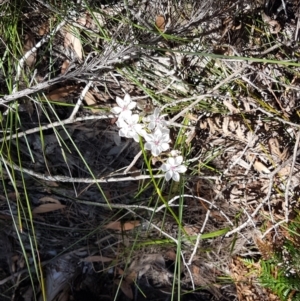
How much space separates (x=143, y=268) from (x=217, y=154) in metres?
0.49

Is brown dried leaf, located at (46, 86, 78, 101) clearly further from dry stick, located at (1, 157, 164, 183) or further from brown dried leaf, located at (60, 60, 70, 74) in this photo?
dry stick, located at (1, 157, 164, 183)

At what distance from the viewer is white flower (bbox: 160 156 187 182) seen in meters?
1.32

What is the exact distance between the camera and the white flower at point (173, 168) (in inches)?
51.8

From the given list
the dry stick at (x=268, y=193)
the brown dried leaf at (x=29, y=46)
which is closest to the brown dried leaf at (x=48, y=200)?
the brown dried leaf at (x=29, y=46)

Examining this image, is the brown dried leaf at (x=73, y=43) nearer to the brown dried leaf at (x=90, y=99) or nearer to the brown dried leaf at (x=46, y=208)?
the brown dried leaf at (x=90, y=99)

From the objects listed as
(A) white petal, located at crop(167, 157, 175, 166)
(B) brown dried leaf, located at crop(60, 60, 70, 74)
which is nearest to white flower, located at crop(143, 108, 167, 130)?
(A) white petal, located at crop(167, 157, 175, 166)

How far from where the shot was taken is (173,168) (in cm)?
133

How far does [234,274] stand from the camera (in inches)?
63.8

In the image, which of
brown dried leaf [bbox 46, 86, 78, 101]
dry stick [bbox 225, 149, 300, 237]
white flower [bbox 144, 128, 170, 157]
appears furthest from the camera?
brown dried leaf [bbox 46, 86, 78, 101]

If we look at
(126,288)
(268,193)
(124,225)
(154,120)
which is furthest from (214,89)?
(126,288)

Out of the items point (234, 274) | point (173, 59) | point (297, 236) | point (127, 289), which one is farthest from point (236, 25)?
point (127, 289)

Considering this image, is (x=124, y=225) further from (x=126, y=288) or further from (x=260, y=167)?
(x=260, y=167)

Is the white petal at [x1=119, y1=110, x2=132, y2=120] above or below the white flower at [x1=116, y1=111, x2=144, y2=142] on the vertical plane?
above

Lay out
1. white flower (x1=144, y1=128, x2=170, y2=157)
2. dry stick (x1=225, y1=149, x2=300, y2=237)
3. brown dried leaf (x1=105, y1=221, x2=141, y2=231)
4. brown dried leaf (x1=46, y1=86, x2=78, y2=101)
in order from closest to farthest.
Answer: white flower (x1=144, y1=128, x2=170, y2=157) → dry stick (x1=225, y1=149, x2=300, y2=237) → brown dried leaf (x1=46, y1=86, x2=78, y2=101) → brown dried leaf (x1=105, y1=221, x2=141, y2=231)
